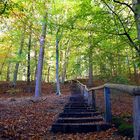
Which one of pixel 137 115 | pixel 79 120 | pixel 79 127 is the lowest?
pixel 79 127

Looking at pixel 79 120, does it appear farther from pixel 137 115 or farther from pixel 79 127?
pixel 137 115

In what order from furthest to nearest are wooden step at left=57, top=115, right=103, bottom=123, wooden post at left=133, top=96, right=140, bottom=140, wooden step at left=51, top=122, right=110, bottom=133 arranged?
1. wooden step at left=57, top=115, right=103, bottom=123
2. wooden step at left=51, top=122, right=110, bottom=133
3. wooden post at left=133, top=96, right=140, bottom=140

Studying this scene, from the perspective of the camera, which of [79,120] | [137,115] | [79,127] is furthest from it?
[79,120]

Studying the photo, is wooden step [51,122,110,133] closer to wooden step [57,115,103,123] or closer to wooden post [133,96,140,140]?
wooden step [57,115,103,123]

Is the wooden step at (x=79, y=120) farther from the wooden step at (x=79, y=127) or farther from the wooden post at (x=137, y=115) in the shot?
the wooden post at (x=137, y=115)

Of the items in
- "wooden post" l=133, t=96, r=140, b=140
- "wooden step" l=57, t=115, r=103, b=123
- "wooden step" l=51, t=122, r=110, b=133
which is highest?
"wooden post" l=133, t=96, r=140, b=140

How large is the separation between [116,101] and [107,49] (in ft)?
17.6

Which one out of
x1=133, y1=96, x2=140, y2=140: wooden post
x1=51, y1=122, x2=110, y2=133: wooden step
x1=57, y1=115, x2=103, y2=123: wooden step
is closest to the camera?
x1=133, y1=96, x2=140, y2=140: wooden post

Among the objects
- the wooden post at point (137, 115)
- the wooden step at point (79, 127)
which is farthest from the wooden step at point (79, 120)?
the wooden post at point (137, 115)

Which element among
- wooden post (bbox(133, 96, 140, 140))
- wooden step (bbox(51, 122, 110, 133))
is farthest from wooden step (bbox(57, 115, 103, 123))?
wooden post (bbox(133, 96, 140, 140))

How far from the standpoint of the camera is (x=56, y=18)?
22766 mm

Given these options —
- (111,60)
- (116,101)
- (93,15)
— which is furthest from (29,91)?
(93,15)

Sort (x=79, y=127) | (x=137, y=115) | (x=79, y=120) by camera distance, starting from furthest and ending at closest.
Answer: (x=79, y=120) < (x=79, y=127) < (x=137, y=115)

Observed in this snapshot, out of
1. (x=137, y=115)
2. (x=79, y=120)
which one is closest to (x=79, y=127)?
(x=79, y=120)
